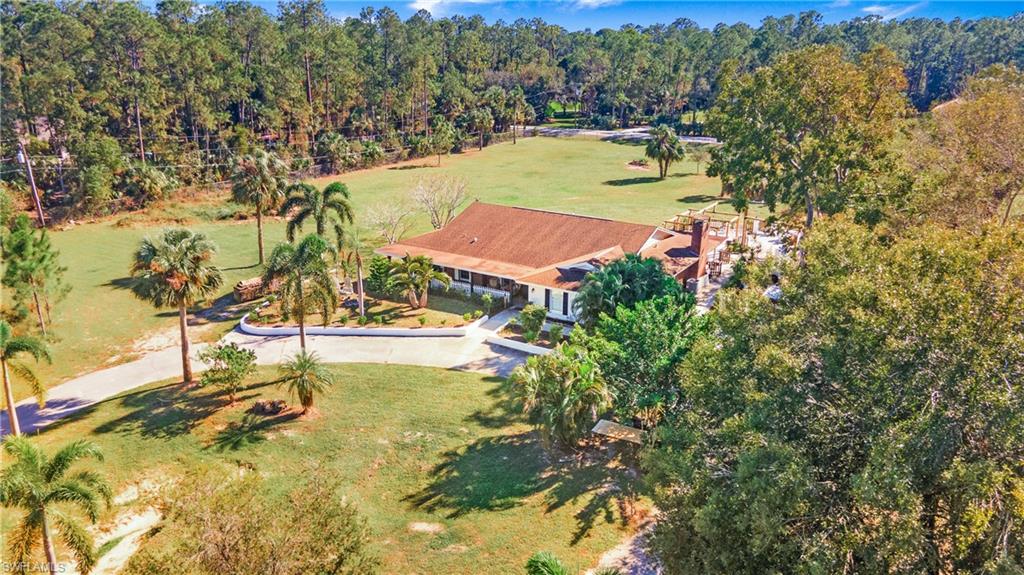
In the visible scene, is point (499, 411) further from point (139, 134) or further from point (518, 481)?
point (139, 134)

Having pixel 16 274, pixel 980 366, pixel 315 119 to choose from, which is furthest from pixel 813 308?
pixel 315 119

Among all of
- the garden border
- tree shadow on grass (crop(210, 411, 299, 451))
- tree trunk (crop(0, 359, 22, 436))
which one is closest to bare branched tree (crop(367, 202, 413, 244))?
the garden border

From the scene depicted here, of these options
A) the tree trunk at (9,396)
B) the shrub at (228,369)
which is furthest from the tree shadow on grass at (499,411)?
the tree trunk at (9,396)

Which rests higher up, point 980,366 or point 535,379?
Result: point 980,366

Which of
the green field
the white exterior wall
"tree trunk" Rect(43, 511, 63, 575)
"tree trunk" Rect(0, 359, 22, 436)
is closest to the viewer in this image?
"tree trunk" Rect(43, 511, 63, 575)

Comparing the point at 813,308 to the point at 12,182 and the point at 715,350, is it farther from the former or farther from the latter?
the point at 12,182

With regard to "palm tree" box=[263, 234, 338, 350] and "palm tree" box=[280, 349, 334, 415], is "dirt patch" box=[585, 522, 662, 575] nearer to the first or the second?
"palm tree" box=[280, 349, 334, 415]

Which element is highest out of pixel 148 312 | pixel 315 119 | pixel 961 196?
pixel 315 119
